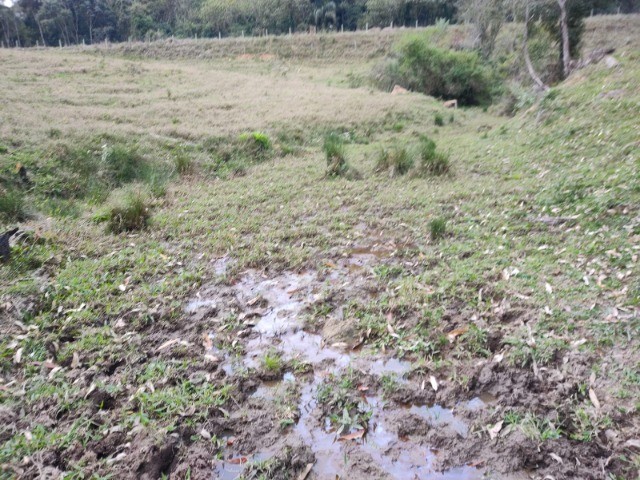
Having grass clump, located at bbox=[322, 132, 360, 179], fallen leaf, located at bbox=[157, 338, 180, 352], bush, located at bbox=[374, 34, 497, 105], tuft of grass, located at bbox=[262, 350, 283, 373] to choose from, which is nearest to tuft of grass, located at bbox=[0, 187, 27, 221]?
fallen leaf, located at bbox=[157, 338, 180, 352]

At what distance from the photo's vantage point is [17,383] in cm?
358

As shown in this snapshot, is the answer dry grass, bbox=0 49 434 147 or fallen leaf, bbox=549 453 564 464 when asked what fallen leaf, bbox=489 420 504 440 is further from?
dry grass, bbox=0 49 434 147

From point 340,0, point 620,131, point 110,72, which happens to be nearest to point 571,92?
point 620,131

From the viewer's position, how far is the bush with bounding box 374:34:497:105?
21.2 metres

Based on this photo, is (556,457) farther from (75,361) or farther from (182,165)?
(182,165)

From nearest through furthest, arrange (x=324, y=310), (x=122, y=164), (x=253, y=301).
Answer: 1. (x=324, y=310)
2. (x=253, y=301)
3. (x=122, y=164)

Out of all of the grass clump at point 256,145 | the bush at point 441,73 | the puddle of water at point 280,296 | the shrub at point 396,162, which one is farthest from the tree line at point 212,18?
the puddle of water at point 280,296

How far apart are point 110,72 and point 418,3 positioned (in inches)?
1293

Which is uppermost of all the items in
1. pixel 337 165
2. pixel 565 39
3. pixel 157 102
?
pixel 565 39

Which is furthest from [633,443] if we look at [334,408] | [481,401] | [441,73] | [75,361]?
[441,73]

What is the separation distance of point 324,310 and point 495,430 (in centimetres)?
191

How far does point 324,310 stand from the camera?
4.46 metres

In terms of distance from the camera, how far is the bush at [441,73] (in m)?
21.2

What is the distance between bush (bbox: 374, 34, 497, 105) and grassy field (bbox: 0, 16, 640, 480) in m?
11.9
